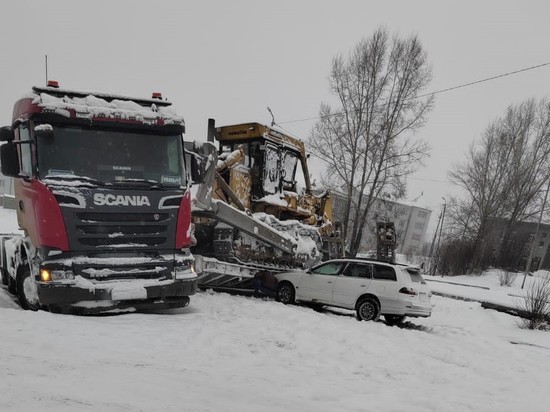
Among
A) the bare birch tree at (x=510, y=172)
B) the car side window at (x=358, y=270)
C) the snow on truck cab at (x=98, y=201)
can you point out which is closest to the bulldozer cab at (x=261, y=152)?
the car side window at (x=358, y=270)

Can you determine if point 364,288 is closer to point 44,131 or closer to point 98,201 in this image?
point 98,201

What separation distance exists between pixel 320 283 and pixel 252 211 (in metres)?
2.69

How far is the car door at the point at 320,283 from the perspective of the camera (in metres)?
11.7

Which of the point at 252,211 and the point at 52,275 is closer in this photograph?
the point at 52,275

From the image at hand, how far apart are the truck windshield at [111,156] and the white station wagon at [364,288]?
581 cm

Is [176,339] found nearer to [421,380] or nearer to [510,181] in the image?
[421,380]

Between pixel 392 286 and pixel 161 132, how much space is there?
22.3 ft

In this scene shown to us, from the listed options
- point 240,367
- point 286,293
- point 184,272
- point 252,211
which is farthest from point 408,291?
point 240,367

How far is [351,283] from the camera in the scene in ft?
37.3

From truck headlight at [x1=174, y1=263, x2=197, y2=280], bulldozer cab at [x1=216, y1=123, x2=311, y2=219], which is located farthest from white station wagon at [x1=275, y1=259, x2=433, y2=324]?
truck headlight at [x1=174, y1=263, x2=197, y2=280]

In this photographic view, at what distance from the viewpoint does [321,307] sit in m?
12.8

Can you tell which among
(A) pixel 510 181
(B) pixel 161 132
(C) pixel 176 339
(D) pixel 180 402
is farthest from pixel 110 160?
(A) pixel 510 181

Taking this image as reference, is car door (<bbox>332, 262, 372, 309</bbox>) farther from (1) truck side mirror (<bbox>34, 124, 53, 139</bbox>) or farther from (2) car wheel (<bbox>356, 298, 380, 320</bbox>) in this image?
(1) truck side mirror (<bbox>34, 124, 53, 139</bbox>)

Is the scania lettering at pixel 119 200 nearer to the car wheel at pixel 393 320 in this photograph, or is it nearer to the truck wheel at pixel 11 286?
the truck wheel at pixel 11 286
